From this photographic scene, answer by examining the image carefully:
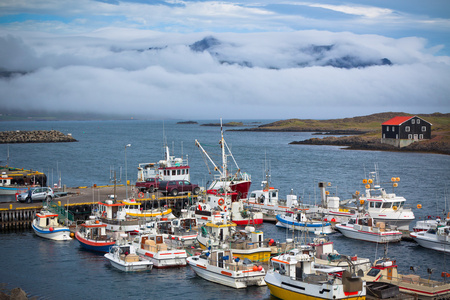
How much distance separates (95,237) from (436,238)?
20.7 m

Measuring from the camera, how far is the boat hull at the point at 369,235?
1447 inches

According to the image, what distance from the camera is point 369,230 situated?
3750cm

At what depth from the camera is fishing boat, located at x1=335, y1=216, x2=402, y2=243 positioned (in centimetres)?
3681

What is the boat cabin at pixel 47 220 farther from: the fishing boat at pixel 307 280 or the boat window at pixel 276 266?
the boat window at pixel 276 266

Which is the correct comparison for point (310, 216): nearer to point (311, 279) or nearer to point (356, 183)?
point (311, 279)

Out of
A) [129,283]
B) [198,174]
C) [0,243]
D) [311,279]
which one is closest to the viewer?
[311,279]

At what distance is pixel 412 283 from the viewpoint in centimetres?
2434

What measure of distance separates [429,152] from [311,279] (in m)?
92.9

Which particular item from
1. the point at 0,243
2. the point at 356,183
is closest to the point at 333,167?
the point at 356,183

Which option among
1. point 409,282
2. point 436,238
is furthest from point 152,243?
point 436,238

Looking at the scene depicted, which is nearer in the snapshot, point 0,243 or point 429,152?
point 0,243

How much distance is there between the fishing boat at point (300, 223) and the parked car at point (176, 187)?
11504mm

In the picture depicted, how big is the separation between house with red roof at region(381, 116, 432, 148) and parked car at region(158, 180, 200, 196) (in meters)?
71.3

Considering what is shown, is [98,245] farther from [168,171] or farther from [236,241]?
[168,171]
